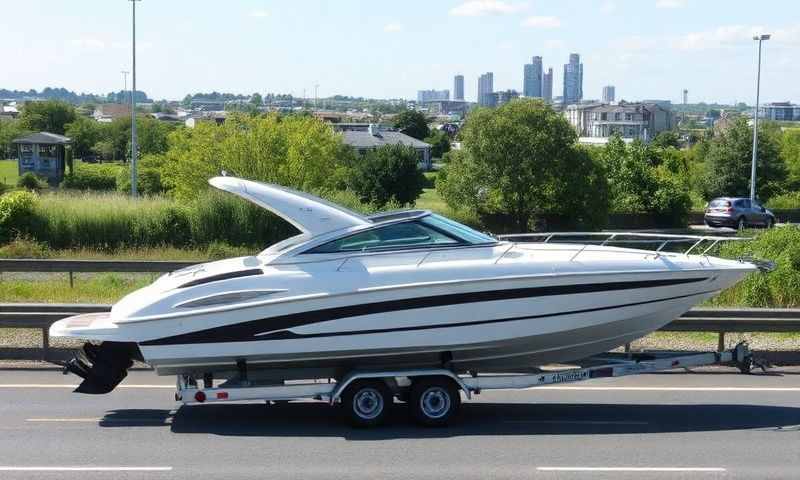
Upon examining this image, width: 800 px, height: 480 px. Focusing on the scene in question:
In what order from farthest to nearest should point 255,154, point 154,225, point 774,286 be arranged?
point 255,154 < point 154,225 < point 774,286

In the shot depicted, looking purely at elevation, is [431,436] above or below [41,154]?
below

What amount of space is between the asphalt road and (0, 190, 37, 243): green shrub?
53.2 ft

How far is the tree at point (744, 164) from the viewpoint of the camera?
5869 cm

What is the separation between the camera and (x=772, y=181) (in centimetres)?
5934

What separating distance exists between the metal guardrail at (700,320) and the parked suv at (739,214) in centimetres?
3320

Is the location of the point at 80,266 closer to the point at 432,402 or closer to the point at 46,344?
the point at 46,344

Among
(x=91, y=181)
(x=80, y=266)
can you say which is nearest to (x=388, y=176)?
(x=91, y=181)

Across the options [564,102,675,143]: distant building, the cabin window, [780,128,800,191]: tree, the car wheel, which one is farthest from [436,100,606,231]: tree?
[564,102,675,143]: distant building

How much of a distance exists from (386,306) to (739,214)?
3885cm

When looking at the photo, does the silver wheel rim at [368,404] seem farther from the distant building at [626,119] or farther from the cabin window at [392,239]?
the distant building at [626,119]

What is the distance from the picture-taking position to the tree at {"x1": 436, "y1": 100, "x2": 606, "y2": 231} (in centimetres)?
4741

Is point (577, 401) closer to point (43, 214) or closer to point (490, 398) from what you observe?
point (490, 398)

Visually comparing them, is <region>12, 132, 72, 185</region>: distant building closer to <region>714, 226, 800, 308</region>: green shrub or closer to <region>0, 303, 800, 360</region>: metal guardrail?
<region>714, 226, 800, 308</region>: green shrub

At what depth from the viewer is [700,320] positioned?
527 inches
